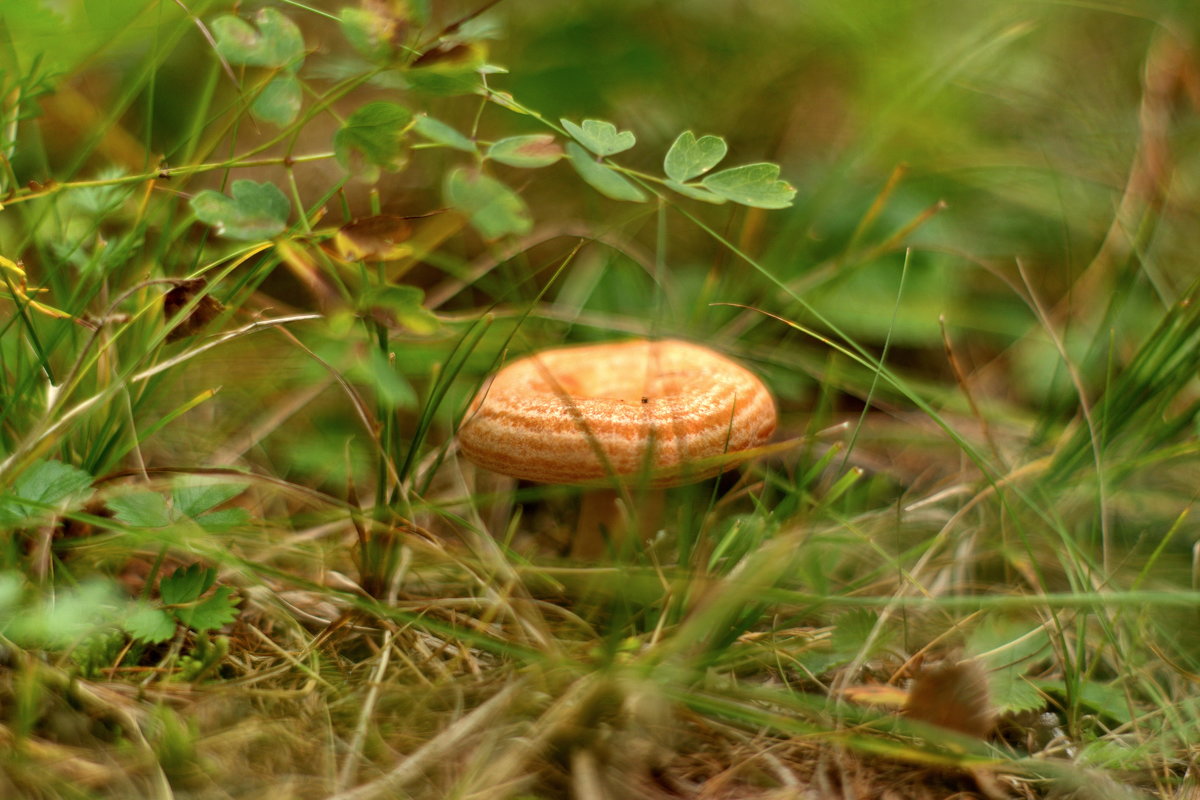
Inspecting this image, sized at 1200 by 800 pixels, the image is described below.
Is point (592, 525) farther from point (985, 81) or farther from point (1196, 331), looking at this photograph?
point (985, 81)

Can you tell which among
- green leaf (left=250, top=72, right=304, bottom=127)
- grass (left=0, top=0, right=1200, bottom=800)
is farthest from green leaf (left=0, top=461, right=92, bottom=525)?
green leaf (left=250, top=72, right=304, bottom=127)

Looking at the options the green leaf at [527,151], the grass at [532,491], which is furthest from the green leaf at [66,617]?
the green leaf at [527,151]

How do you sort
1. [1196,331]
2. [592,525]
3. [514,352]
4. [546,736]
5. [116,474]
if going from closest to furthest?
[546,736] < [116,474] < [1196,331] < [592,525] < [514,352]

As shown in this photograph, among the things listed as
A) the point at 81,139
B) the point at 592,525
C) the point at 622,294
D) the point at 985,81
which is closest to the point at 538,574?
the point at 592,525

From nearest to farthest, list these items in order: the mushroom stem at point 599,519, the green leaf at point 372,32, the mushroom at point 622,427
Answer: the green leaf at point 372,32
the mushroom at point 622,427
the mushroom stem at point 599,519

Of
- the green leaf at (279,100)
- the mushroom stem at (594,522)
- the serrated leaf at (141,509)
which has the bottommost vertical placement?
the mushroom stem at (594,522)

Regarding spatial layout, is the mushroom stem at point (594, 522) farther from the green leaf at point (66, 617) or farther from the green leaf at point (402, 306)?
the green leaf at point (66, 617)
